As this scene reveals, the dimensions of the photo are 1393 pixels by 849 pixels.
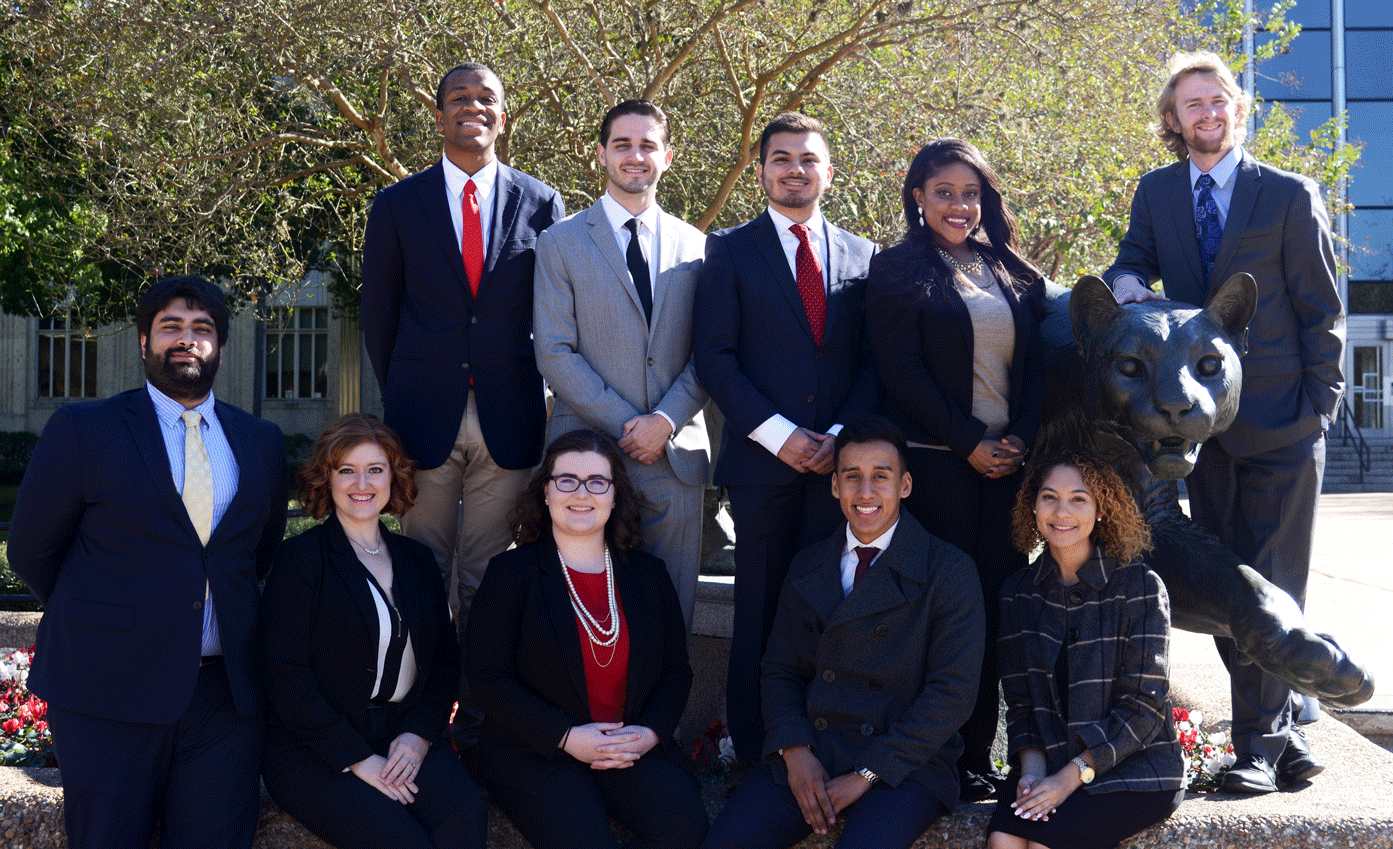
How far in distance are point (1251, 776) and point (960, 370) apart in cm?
167

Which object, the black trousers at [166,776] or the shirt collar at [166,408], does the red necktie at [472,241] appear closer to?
the shirt collar at [166,408]

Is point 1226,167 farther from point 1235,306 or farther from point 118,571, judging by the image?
point 118,571

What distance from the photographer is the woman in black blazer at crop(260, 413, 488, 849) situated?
343 cm

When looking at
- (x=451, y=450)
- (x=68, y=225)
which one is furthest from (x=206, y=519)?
(x=68, y=225)

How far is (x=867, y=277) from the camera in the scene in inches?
161

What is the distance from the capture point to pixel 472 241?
4.25m

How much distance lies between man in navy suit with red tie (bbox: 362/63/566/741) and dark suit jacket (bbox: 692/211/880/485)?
0.73m

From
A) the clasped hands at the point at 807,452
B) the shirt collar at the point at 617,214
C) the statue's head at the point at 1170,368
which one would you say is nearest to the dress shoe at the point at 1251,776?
the statue's head at the point at 1170,368

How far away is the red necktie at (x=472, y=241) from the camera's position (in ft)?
13.8

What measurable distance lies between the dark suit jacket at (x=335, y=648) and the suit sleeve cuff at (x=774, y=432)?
125 centimetres

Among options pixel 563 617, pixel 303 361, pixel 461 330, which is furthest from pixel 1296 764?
pixel 303 361

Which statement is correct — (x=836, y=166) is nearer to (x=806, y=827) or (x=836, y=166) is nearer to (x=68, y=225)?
(x=806, y=827)

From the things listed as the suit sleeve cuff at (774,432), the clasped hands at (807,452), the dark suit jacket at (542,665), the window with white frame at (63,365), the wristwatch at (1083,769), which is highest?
the window with white frame at (63,365)

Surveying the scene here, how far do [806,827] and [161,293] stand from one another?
2.64 meters
